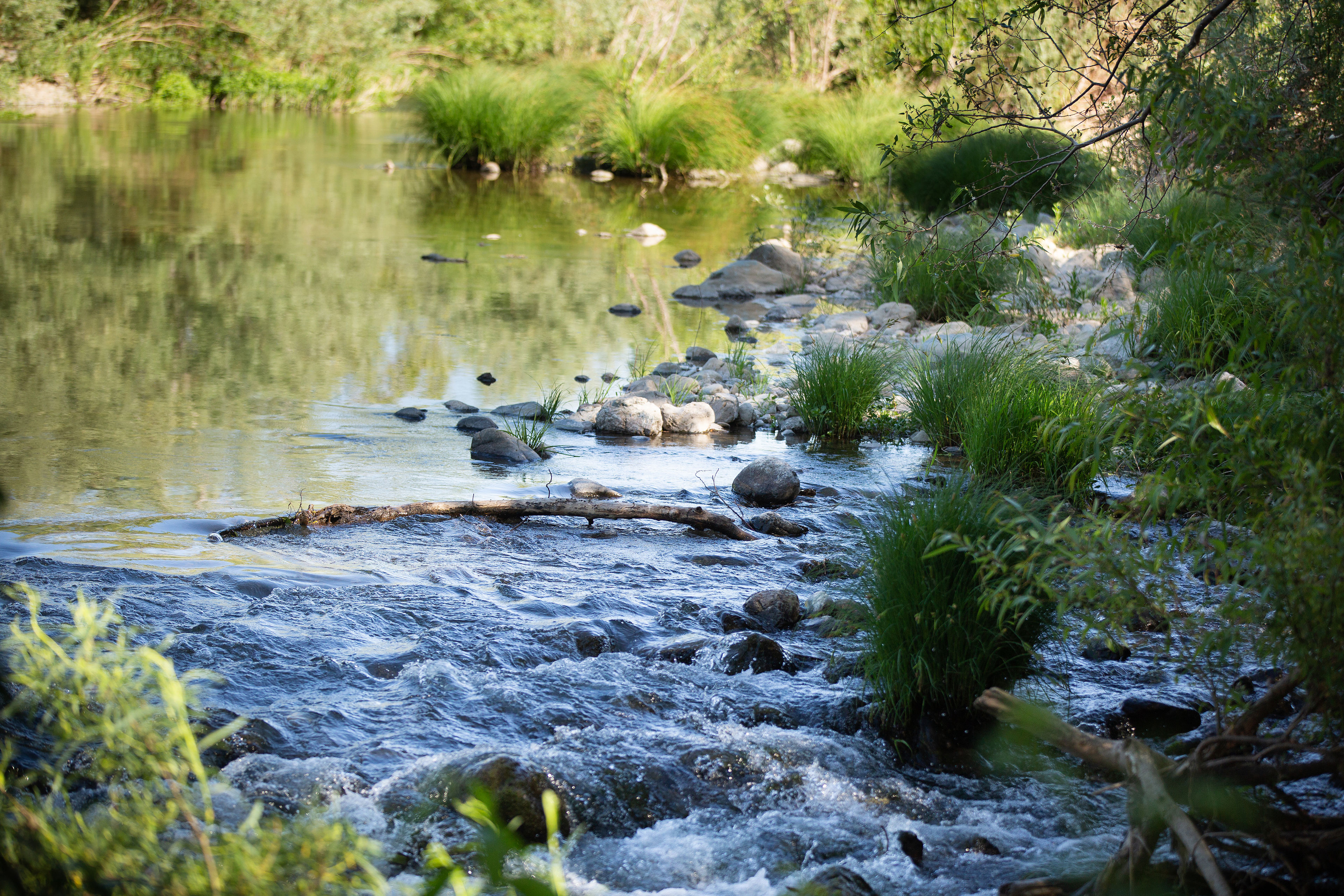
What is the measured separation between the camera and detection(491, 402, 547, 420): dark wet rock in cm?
650

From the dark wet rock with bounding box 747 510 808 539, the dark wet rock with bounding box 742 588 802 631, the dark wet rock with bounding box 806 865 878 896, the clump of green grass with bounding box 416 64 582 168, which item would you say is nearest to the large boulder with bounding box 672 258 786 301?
the dark wet rock with bounding box 747 510 808 539

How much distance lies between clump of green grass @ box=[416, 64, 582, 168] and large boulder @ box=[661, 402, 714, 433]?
12.3 m

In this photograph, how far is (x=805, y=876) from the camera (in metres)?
2.66

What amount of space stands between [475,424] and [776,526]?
2.08 meters

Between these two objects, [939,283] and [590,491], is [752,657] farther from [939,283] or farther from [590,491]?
[939,283]

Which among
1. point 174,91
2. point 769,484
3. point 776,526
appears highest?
point 174,91

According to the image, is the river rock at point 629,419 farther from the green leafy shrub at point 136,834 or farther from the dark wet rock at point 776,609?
the green leafy shrub at point 136,834

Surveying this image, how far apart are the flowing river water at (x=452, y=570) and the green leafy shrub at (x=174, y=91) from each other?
49.0 ft

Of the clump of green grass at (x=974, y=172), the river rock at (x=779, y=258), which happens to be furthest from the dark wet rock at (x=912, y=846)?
the clump of green grass at (x=974, y=172)

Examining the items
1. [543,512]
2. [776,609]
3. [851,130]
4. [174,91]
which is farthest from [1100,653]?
[174,91]

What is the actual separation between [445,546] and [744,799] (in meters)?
2.01

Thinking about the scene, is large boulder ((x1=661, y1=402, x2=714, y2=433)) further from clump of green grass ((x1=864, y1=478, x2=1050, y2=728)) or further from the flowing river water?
clump of green grass ((x1=864, y1=478, x2=1050, y2=728))

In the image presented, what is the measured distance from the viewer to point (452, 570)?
4.36 metres

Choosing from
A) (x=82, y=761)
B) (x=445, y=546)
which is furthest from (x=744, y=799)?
(x=445, y=546)
